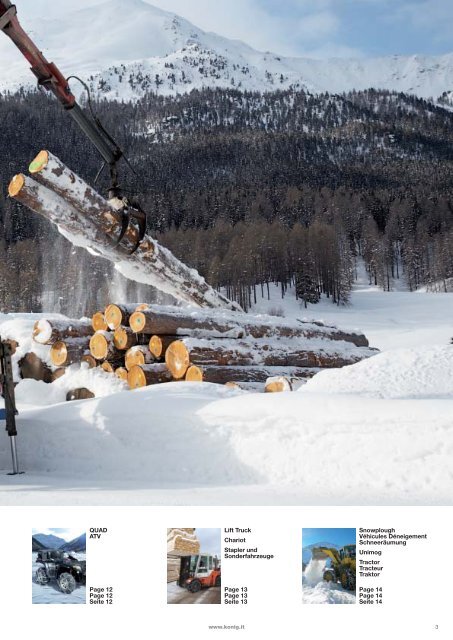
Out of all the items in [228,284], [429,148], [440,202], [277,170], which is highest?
[429,148]

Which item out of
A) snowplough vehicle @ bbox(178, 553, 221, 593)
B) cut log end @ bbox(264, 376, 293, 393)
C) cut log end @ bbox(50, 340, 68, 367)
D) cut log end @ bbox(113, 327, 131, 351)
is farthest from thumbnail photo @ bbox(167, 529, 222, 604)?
cut log end @ bbox(50, 340, 68, 367)

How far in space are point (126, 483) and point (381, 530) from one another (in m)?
2.73

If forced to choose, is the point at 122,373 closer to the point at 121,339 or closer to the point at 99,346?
the point at 121,339

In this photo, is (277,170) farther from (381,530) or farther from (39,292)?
(381,530)

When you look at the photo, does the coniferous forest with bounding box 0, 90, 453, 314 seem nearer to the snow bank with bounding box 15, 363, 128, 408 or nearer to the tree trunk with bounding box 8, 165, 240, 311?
the tree trunk with bounding box 8, 165, 240, 311

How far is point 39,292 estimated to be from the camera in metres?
51.4

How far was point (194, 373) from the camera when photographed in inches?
340

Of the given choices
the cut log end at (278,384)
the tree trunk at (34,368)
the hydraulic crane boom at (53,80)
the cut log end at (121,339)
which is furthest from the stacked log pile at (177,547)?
the tree trunk at (34,368)

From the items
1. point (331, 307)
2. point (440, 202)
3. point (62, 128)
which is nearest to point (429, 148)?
point (440, 202)

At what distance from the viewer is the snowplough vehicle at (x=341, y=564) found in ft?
10.00

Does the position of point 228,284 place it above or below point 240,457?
above

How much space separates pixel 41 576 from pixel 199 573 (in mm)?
815

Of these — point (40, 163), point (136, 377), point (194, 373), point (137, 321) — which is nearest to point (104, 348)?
point (137, 321)

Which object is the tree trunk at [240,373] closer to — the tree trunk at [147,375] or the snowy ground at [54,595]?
the tree trunk at [147,375]
